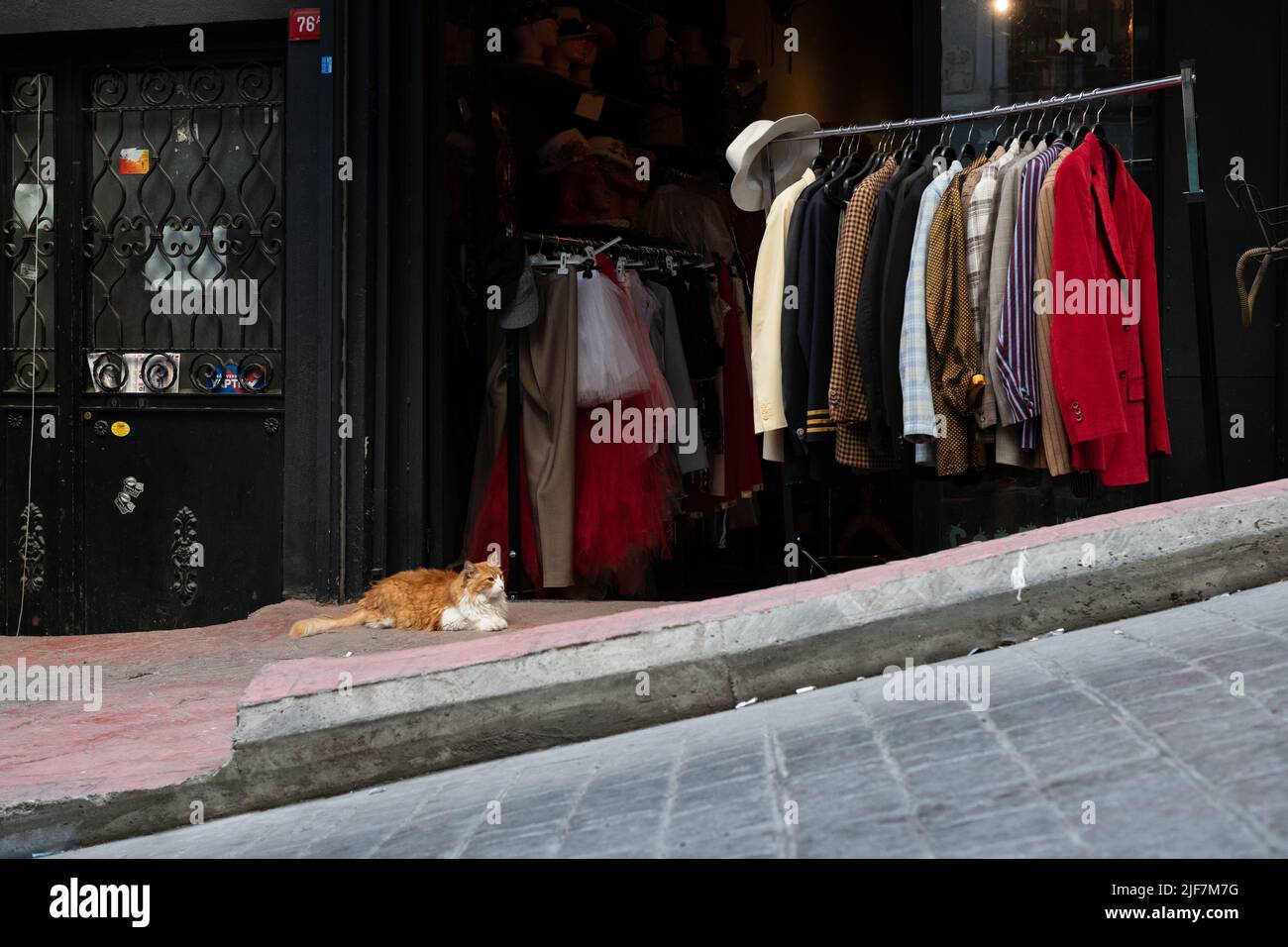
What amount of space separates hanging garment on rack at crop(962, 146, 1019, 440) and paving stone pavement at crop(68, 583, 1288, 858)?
1854 millimetres

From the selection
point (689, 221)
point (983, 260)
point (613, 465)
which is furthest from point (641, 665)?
point (689, 221)

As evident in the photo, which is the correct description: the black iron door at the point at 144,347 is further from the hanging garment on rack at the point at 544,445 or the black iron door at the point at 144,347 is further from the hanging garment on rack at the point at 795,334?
the hanging garment on rack at the point at 795,334

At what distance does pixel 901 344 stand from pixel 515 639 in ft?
7.85

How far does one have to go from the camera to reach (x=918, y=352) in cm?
587

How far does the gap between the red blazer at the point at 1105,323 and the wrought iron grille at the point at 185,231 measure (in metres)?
4.29

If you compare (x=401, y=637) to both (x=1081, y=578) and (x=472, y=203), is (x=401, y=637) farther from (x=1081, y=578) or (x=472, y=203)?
(x=1081, y=578)

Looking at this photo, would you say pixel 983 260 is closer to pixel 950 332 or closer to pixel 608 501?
pixel 950 332

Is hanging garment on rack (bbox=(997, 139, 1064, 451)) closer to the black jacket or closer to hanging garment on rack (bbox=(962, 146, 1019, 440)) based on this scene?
hanging garment on rack (bbox=(962, 146, 1019, 440))

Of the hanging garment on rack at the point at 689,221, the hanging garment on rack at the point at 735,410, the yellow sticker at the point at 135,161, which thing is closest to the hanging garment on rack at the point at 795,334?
the hanging garment on rack at the point at 735,410

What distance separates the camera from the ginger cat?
6824 mm

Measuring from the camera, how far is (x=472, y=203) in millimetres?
8297

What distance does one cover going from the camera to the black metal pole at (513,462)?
7727 millimetres

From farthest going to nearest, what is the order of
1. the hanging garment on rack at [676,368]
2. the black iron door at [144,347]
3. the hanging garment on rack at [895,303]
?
the hanging garment on rack at [676,368], the black iron door at [144,347], the hanging garment on rack at [895,303]
